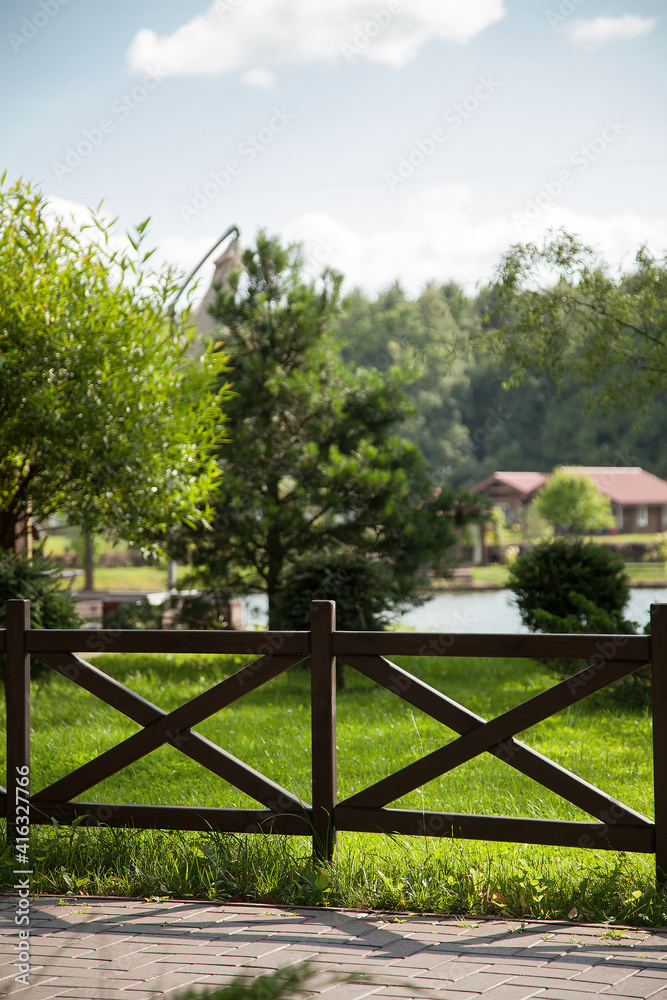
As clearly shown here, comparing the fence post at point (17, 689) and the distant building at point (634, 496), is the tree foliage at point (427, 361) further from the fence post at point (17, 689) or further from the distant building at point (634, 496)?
the fence post at point (17, 689)

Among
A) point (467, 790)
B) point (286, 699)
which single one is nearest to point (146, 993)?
point (467, 790)

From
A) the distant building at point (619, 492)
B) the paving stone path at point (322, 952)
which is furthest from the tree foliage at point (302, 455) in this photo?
the distant building at point (619, 492)

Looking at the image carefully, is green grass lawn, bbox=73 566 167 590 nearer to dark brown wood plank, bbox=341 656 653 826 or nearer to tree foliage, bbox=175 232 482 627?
tree foliage, bbox=175 232 482 627

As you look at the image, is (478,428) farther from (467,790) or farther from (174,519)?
(467,790)

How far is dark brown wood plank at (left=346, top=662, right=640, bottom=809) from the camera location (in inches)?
141

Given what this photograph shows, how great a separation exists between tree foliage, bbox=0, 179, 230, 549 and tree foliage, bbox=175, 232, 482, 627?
167 cm

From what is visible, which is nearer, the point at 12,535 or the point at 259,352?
the point at 12,535

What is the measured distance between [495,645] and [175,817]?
1.69 metres

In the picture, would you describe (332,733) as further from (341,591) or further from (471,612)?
(471,612)

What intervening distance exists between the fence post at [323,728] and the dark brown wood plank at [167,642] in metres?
0.08

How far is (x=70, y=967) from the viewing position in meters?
2.98

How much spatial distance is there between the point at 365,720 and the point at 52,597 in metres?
3.51

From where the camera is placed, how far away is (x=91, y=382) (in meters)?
8.98

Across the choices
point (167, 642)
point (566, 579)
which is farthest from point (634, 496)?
point (167, 642)
